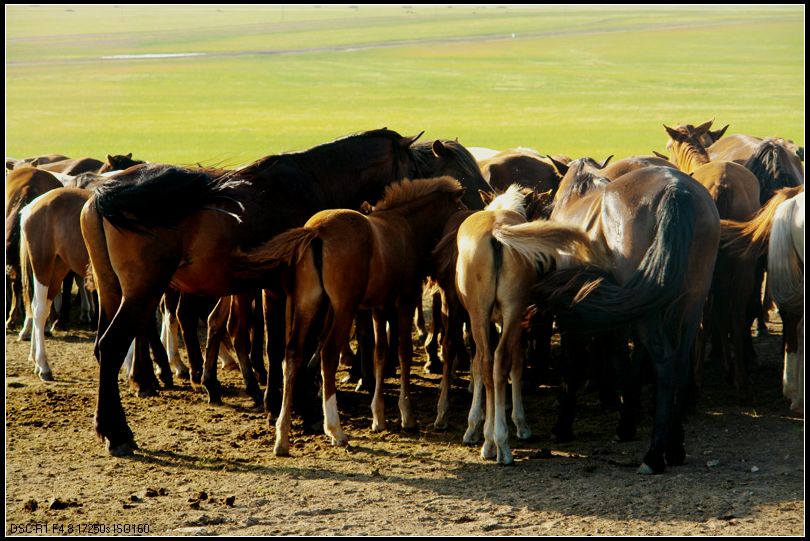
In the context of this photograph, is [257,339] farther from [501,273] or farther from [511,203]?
[501,273]

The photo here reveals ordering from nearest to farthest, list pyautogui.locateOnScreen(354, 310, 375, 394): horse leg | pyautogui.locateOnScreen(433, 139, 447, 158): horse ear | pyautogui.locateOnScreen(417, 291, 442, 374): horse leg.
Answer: pyautogui.locateOnScreen(354, 310, 375, 394): horse leg
pyautogui.locateOnScreen(433, 139, 447, 158): horse ear
pyautogui.locateOnScreen(417, 291, 442, 374): horse leg

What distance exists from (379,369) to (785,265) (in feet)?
11.1

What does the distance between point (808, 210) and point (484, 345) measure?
276 cm

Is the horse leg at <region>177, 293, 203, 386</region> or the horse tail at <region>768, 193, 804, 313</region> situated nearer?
the horse tail at <region>768, 193, 804, 313</region>

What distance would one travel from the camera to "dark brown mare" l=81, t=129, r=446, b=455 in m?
7.61

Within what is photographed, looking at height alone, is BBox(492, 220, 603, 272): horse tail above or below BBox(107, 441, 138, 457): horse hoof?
above

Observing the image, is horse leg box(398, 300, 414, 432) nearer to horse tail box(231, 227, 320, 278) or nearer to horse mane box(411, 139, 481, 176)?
horse tail box(231, 227, 320, 278)

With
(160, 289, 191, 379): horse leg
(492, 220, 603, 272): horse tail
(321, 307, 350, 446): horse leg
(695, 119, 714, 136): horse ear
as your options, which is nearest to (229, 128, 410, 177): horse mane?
(321, 307, 350, 446): horse leg

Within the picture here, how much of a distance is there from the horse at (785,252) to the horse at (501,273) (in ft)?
7.01

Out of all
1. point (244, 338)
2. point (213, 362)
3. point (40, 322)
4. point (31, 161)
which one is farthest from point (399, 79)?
point (213, 362)

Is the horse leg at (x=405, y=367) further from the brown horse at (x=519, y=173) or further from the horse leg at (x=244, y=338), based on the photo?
the brown horse at (x=519, y=173)

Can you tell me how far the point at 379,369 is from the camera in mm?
8133

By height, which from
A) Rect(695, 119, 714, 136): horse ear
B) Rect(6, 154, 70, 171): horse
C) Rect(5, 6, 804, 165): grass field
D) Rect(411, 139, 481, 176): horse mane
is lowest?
Rect(411, 139, 481, 176): horse mane

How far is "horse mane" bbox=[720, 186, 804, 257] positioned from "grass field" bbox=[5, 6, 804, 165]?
762 inches
